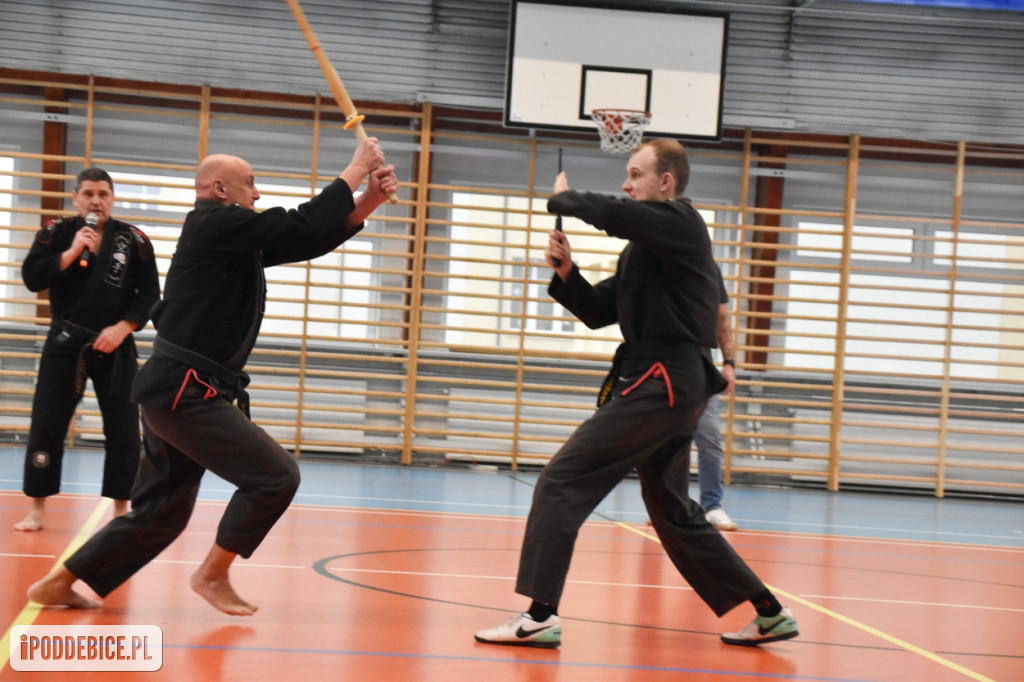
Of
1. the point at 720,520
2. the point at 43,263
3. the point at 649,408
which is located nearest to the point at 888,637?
the point at 649,408

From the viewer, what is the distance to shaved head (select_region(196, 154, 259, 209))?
3316 mm

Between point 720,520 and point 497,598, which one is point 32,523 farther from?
point 720,520

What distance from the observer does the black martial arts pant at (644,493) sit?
324 cm

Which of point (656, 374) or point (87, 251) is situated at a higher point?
point (87, 251)

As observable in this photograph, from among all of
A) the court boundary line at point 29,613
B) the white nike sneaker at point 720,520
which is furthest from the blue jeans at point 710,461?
the court boundary line at point 29,613

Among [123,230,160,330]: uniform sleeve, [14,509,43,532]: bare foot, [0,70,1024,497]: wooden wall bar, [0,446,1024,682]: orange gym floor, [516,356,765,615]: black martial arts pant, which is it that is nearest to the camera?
[0,446,1024,682]: orange gym floor

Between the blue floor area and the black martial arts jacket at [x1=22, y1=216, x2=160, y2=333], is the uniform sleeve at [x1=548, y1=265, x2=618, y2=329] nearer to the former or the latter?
the black martial arts jacket at [x1=22, y1=216, x2=160, y2=333]

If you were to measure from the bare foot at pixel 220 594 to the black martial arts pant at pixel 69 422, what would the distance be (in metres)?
1.72

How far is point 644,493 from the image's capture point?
347cm

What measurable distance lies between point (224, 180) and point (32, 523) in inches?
94.4

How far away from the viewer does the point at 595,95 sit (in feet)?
28.4

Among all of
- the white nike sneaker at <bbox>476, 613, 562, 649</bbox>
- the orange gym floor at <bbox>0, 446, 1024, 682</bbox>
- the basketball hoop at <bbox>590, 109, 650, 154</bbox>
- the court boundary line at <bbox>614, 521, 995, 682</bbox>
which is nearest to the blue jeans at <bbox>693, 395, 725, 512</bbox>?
the orange gym floor at <bbox>0, 446, 1024, 682</bbox>

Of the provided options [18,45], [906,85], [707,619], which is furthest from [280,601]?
[906,85]

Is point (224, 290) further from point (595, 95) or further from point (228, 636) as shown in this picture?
point (595, 95)
